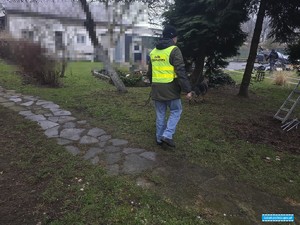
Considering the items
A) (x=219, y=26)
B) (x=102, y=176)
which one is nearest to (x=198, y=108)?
(x=219, y=26)

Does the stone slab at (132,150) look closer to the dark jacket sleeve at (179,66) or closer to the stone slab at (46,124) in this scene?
the dark jacket sleeve at (179,66)

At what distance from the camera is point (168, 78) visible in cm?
352

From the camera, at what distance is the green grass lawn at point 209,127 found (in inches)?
128

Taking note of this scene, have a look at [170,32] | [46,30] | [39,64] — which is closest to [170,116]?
[170,32]

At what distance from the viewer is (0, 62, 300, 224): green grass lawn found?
3.25m

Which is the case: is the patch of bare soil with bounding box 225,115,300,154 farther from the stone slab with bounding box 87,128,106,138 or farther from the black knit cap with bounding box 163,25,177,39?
the stone slab with bounding box 87,128,106,138

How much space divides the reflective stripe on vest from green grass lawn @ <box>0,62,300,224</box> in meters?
1.16

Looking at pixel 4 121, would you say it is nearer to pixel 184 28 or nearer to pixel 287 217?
pixel 287 217

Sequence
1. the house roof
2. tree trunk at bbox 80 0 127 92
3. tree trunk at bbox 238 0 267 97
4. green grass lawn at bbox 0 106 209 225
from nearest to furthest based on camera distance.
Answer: green grass lawn at bbox 0 106 209 225, tree trunk at bbox 80 0 127 92, tree trunk at bbox 238 0 267 97, the house roof

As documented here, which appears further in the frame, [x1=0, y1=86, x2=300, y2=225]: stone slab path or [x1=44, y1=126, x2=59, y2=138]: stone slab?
[x1=44, y1=126, x2=59, y2=138]: stone slab

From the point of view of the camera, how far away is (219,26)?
23.4 feet

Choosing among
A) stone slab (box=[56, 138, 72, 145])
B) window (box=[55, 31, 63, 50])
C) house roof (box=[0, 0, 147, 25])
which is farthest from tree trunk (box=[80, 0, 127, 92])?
stone slab (box=[56, 138, 72, 145])

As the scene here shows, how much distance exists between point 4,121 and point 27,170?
226 cm

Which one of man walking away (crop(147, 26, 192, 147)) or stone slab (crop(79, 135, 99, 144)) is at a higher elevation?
man walking away (crop(147, 26, 192, 147))
